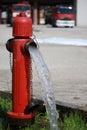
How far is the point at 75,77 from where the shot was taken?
11.1 meters

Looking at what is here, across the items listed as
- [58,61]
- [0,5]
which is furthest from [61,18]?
[58,61]

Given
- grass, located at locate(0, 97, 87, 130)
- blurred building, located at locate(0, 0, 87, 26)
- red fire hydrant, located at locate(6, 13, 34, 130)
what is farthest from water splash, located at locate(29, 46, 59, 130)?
blurred building, located at locate(0, 0, 87, 26)

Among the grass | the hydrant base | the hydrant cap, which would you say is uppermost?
the hydrant cap

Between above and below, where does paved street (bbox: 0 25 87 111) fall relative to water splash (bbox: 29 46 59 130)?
below

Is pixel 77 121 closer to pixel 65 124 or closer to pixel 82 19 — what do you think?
pixel 65 124

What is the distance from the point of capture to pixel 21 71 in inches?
196

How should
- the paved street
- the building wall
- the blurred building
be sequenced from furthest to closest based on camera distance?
the blurred building, the building wall, the paved street

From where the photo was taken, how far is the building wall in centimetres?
5509

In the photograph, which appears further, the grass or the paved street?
the paved street

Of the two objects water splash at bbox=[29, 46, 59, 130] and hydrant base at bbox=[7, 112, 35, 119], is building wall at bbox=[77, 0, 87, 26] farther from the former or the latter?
water splash at bbox=[29, 46, 59, 130]

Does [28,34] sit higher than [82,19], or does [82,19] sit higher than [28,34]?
[28,34]

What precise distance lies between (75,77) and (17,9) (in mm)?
39988

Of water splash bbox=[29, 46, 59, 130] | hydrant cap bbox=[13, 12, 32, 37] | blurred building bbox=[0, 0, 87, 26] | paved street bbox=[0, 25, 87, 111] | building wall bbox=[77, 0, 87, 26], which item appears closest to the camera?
water splash bbox=[29, 46, 59, 130]

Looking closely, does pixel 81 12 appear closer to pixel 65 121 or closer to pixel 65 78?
pixel 65 78
